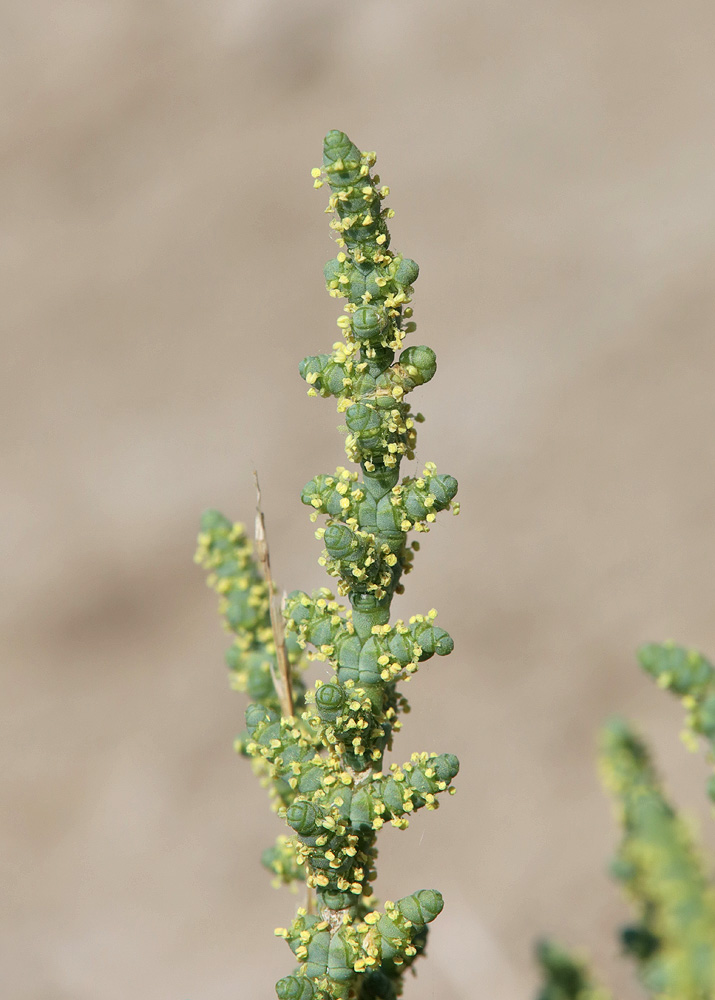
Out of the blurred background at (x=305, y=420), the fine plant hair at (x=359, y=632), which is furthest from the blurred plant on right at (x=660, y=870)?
the blurred background at (x=305, y=420)

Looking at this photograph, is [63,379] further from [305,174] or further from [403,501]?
[403,501]

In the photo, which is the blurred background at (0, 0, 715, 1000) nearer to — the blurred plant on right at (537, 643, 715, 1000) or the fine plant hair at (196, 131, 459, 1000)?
the blurred plant on right at (537, 643, 715, 1000)

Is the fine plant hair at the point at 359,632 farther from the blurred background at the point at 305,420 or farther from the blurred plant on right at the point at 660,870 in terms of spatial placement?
the blurred background at the point at 305,420

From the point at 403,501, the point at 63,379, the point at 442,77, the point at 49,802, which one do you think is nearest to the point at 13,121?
the point at 63,379

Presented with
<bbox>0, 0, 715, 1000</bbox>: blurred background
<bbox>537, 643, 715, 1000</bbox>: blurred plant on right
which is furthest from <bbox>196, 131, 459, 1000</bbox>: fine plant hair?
<bbox>0, 0, 715, 1000</bbox>: blurred background

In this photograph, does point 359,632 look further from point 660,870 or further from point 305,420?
point 305,420

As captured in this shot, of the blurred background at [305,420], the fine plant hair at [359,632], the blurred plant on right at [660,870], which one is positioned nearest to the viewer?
the blurred plant on right at [660,870]
